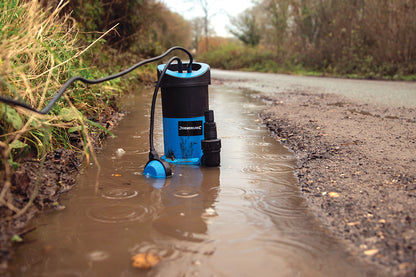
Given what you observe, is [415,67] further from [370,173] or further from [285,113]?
[370,173]

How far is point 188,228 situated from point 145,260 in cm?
36

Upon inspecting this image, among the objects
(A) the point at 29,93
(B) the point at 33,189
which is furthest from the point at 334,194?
(A) the point at 29,93

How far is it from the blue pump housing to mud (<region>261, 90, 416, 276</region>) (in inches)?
34.0

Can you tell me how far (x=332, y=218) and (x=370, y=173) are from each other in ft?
2.45

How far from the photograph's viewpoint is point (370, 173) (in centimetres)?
262

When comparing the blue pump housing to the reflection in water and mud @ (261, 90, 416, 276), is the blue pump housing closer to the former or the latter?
the reflection in water

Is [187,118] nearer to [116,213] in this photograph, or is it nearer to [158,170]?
[158,170]

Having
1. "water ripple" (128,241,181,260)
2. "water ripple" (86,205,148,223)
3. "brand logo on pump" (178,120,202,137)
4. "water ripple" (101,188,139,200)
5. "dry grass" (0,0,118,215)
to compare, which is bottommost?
"water ripple" (128,241,181,260)

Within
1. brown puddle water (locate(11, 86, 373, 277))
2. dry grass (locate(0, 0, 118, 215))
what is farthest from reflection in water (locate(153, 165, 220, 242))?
dry grass (locate(0, 0, 118, 215))

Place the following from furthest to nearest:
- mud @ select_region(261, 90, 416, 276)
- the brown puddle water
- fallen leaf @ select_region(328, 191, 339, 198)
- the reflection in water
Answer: fallen leaf @ select_region(328, 191, 339, 198) → the reflection in water → mud @ select_region(261, 90, 416, 276) → the brown puddle water

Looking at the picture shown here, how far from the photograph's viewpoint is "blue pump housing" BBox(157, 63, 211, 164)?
118 inches

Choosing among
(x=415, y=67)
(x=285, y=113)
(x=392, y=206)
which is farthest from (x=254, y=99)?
(x=415, y=67)

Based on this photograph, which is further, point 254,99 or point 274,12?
point 274,12

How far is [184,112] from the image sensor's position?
3.05m
